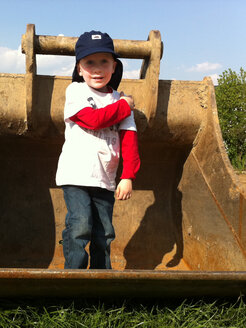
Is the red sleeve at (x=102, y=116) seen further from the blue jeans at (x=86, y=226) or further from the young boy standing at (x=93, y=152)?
the blue jeans at (x=86, y=226)

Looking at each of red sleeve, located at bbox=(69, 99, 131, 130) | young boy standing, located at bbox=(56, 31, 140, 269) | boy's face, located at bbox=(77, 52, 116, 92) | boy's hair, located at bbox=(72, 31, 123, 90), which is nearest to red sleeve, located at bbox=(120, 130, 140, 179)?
young boy standing, located at bbox=(56, 31, 140, 269)

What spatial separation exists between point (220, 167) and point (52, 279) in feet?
4.43

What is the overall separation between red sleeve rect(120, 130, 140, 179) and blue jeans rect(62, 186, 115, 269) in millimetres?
192

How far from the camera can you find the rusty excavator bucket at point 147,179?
249cm

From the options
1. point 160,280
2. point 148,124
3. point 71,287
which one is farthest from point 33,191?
point 160,280

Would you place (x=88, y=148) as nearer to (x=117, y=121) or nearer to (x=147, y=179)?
(x=117, y=121)

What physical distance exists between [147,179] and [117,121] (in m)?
1.04

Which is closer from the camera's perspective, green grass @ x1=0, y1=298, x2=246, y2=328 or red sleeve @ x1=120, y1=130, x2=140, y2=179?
green grass @ x1=0, y1=298, x2=246, y2=328

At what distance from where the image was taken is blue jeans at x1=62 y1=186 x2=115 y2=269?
203cm

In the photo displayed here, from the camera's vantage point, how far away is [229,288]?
1738 millimetres

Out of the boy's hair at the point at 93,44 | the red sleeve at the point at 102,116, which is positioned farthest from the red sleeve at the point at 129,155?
the boy's hair at the point at 93,44

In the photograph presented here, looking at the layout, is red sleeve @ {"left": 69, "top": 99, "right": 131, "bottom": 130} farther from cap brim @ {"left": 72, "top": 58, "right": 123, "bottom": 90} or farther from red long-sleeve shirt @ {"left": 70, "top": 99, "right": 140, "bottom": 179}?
cap brim @ {"left": 72, "top": 58, "right": 123, "bottom": 90}

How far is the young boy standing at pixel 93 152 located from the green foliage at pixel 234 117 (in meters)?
6.94

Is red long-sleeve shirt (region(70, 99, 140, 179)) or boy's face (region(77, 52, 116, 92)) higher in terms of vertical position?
boy's face (region(77, 52, 116, 92))
